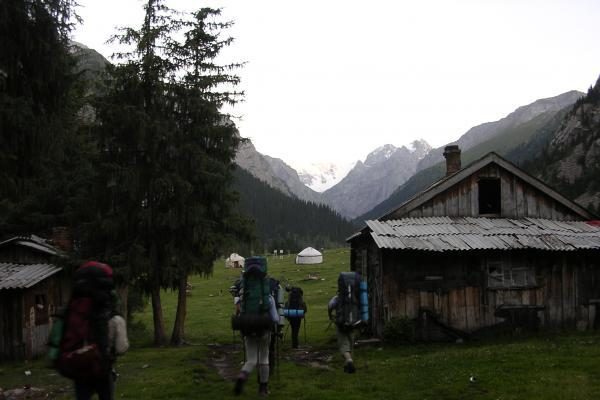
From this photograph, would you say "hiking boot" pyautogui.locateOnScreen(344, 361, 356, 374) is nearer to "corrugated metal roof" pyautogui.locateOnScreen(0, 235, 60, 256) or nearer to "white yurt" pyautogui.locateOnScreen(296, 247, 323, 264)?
"corrugated metal roof" pyautogui.locateOnScreen(0, 235, 60, 256)

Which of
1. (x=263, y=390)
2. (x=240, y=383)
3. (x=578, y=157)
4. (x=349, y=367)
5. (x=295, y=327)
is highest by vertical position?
(x=578, y=157)

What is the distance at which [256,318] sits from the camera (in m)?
9.87

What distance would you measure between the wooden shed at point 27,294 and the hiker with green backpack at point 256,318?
12654 millimetres

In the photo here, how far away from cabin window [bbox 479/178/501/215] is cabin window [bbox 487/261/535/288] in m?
3.33

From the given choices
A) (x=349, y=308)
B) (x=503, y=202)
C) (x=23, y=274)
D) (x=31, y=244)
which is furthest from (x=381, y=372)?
(x=31, y=244)

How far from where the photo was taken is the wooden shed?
2048 cm

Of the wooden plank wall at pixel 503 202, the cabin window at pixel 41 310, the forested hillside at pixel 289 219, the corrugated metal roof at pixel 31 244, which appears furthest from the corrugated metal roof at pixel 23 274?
the forested hillside at pixel 289 219

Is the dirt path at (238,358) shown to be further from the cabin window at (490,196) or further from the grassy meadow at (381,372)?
the cabin window at (490,196)

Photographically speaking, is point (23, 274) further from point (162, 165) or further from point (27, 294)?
point (162, 165)

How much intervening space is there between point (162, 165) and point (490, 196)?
1400cm

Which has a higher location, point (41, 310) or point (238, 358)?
point (41, 310)

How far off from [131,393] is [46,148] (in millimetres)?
6207

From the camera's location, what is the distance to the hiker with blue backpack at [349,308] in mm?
11617

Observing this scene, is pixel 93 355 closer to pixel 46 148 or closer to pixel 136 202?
pixel 46 148
